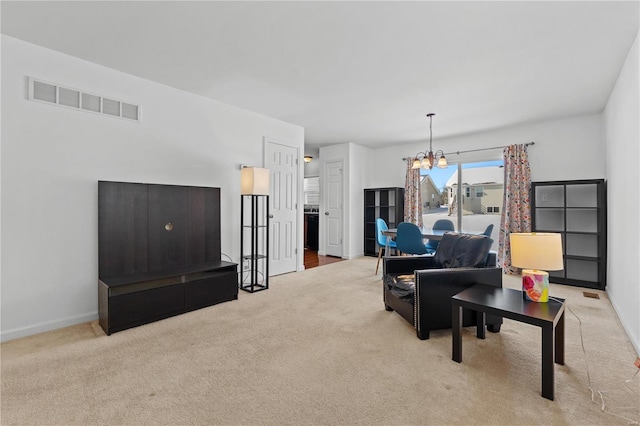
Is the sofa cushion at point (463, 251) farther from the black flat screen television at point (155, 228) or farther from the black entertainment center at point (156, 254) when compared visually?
the black flat screen television at point (155, 228)

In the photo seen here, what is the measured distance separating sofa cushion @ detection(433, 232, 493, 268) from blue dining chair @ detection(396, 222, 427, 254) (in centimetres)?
90

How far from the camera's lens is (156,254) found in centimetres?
321

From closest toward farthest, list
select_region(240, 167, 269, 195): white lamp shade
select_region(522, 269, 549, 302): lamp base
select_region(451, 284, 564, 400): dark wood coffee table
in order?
select_region(451, 284, 564, 400): dark wood coffee table, select_region(522, 269, 549, 302): lamp base, select_region(240, 167, 269, 195): white lamp shade

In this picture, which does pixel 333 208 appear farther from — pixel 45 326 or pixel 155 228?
pixel 45 326

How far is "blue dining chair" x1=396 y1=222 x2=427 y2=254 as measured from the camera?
4145mm

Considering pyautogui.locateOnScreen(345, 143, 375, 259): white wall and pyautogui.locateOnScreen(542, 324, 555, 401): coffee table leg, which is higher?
pyautogui.locateOnScreen(345, 143, 375, 259): white wall

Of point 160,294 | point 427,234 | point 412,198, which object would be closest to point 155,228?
point 160,294

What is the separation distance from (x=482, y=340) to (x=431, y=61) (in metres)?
2.50

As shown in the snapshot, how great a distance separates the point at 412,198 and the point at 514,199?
1751 millimetres

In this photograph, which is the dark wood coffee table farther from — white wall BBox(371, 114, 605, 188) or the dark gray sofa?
white wall BBox(371, 114, 605, 188)

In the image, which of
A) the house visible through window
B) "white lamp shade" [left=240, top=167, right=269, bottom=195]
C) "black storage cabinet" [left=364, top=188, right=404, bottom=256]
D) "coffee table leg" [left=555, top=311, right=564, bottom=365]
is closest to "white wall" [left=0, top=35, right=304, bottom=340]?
"white lamp shade" [left=240, top=167, right=269, bottom=195]

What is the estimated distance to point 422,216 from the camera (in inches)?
240

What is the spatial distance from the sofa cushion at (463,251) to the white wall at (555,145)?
9.45ft

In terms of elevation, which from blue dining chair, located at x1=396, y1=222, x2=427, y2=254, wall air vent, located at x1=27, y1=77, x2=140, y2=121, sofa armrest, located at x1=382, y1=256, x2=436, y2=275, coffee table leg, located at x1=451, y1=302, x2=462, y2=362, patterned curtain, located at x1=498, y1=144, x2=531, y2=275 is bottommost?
coffee table leg, located at x1=451, y1=302, x2=462, y2=362
